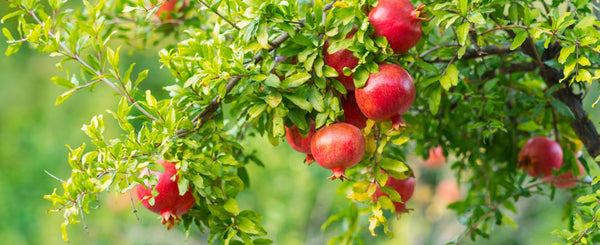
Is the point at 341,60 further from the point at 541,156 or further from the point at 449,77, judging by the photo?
the point at 541,156

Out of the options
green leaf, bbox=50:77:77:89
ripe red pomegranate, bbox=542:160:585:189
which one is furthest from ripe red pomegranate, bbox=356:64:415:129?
ripe red pomegranate, bbox=542:160:585:189

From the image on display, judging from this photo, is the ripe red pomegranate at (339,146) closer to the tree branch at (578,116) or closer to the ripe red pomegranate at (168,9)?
the tree branch at (578,116)

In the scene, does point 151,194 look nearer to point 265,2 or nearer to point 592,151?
point 265,2

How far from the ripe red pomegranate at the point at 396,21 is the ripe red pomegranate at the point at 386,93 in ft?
0.11

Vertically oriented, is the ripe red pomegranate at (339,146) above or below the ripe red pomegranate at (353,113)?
above

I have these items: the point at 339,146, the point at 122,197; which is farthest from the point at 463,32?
the point at 122,197

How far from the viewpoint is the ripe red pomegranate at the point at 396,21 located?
0.65 m

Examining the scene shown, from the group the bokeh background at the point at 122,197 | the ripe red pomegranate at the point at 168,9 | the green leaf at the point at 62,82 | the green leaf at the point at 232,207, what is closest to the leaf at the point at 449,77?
the green leaf at the point at 232,207

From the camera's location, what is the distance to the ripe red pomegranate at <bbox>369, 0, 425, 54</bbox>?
649 millimetres

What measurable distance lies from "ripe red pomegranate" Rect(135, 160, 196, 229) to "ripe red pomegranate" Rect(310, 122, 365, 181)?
0.19 m

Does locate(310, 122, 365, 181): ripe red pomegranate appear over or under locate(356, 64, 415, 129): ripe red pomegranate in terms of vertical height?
under

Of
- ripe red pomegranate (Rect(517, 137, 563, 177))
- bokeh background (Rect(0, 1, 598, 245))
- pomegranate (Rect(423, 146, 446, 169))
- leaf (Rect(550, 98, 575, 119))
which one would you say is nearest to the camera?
leaf (Rect(550, 98, 575, 119))

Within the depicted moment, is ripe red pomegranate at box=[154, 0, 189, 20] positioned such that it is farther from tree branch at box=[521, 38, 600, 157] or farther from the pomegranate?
tree branch at box=[521, 38, 600, 157]

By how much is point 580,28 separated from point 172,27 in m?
0.79
